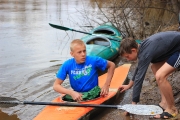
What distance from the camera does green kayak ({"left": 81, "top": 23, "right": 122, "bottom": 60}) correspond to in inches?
307

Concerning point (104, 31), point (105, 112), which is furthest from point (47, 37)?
point (105, 112)

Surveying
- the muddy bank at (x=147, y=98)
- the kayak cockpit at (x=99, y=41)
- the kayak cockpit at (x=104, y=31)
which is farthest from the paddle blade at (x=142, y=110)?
the kayak cockpit at (x=104, y=31)

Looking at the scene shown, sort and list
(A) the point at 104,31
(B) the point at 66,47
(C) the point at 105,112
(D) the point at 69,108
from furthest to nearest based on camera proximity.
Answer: (B) the point at 66,47, (A) the point at 104,31, (C) the point at 105,112, (D) the point at 69,108

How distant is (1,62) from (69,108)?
4791mm

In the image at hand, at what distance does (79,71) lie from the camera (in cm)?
432

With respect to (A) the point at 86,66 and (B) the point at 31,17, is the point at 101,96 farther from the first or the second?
(B) the point at 31,17

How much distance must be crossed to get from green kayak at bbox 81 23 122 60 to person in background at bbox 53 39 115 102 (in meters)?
3.14

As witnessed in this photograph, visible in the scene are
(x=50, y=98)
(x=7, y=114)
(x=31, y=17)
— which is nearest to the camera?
(x=7, y=114)

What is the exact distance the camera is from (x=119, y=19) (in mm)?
9531

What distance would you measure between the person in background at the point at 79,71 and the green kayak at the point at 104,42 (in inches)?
124

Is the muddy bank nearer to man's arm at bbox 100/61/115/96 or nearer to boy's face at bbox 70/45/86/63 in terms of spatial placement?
man's arm at bbox 100/61/115/96

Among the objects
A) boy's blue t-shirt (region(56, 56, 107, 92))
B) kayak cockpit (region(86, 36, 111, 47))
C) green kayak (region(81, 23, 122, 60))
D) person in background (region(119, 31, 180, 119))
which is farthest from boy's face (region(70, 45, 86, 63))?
kayak cockpit (region(86, 36, 111, 47))

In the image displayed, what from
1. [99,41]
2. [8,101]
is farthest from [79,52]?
[99,41]

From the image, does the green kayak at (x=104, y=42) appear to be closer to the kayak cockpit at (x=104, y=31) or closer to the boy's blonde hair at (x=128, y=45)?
the kayak cockpit at (x=104, y=31)
